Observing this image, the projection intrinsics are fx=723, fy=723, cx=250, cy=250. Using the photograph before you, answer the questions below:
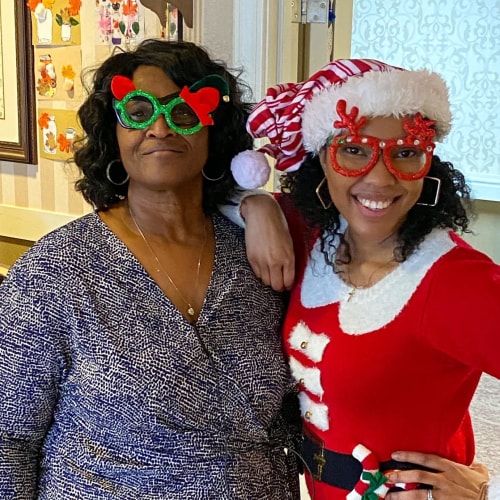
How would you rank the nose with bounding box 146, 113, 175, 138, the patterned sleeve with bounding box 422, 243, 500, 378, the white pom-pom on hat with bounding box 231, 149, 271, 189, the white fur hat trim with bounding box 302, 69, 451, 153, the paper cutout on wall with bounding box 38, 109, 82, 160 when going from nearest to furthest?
the patterned sleeve with bounding box 422, 243, 500, 378 → the white fur hat trim with bounding box 302, 69, 451, 153 → the nose with bounding box 146, 113, 175, 138 → the white pom-pom on hat with bounding box 231, 149, 271, 189 → the paper cutout on wall with bounding box 38, 109, 82, 160

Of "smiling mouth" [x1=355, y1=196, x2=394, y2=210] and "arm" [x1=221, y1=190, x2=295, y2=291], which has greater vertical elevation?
"smiling mouth" [x1=355, y1=196, x2=394, y2=210]

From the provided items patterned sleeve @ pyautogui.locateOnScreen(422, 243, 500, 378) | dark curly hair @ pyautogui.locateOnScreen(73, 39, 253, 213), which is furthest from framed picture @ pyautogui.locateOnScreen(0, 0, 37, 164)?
patterned sleeve @ pyautogui.locateOnScreen(422, 243, 500, 378)

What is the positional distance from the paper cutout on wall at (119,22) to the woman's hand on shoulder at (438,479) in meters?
1.54

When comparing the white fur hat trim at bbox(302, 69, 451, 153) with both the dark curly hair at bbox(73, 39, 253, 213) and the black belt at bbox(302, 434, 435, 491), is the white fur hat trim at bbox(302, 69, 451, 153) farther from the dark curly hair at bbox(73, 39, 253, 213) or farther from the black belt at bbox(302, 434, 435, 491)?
the black belt at bbox(302, 434, 435, 491)

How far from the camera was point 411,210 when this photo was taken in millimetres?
1224

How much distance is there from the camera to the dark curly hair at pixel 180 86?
52.7 inches

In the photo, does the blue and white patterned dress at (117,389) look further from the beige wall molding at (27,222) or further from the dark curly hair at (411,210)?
the beige wall molding at (27,222)

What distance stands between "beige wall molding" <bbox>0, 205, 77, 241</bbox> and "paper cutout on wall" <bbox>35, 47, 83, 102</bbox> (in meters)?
0.41

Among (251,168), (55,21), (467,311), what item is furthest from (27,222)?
(467,311)

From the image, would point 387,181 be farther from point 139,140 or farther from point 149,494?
point 149,494

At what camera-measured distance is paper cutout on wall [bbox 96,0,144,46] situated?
2.21 metres

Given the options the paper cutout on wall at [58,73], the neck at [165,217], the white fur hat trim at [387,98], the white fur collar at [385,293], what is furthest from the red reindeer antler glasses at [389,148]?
the paper cutout on wall at [58,73]

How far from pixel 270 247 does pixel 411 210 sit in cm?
27

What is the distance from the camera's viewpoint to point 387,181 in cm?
116
